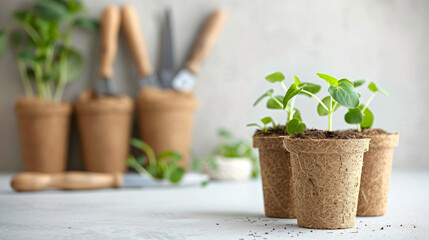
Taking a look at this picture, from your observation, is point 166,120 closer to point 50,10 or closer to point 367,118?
point 50,10

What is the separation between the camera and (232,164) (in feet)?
7.38

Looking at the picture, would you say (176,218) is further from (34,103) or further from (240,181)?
(34,103)

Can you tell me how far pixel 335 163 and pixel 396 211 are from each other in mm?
387

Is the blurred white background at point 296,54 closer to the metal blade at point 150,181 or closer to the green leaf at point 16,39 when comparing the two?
the green leaf at point 16,39

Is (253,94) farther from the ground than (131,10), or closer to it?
closer to it

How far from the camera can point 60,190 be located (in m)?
1.95

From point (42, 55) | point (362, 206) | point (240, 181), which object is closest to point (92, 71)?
point (42, 55)

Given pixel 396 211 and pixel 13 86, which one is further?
pixel 13 86

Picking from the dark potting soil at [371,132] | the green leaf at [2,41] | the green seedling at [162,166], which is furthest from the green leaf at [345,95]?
the green leaf at [2,41]

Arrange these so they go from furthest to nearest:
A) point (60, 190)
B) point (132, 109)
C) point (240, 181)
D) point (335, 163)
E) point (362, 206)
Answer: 1. point (132, 109)
2. point (240, 181)
3. point (60, 190)
4. point (362, 206)
5. point (335, 163)

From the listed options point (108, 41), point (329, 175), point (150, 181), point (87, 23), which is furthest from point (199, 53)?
point (329, 175)

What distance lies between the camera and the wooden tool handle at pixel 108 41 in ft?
8.15

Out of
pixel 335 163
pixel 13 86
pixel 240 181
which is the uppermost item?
pixel 13 86

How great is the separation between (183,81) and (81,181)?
2.65 feet
